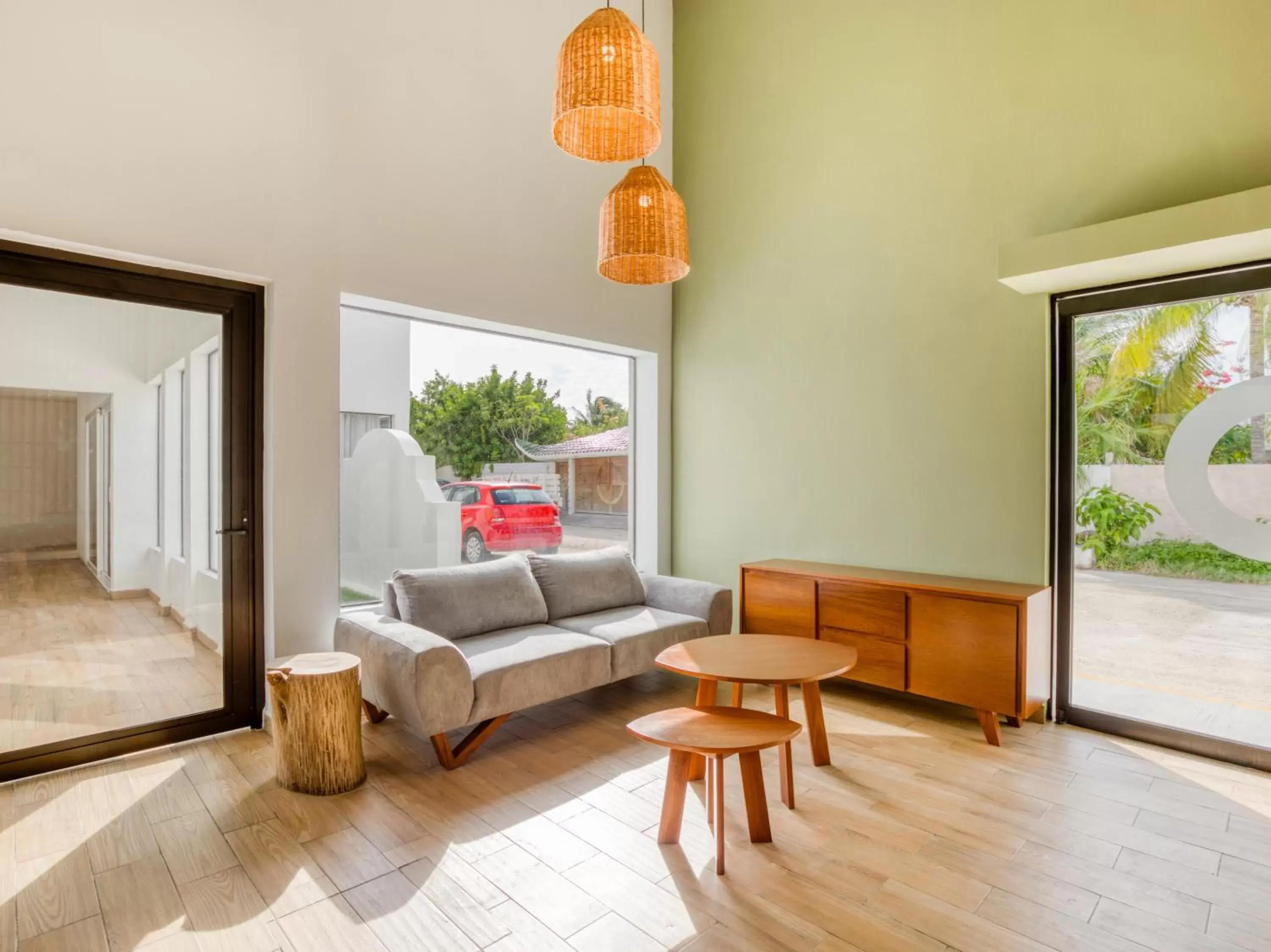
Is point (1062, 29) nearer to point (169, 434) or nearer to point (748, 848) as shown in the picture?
point (748, 848)

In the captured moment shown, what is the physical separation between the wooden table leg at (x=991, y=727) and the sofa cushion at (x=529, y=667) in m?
1.88

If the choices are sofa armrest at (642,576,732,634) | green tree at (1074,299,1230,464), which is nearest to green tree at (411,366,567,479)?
sofa armrest at (642,576,732,634)

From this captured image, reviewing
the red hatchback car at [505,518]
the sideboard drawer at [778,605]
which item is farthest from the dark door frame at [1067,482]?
the red hatchback car at [505,518]

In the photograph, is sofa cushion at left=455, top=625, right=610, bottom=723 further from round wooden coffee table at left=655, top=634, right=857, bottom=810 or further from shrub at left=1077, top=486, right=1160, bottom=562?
shrub at left=1077, top=486, right=1160, bottom=562

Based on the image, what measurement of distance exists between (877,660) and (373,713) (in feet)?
8.84

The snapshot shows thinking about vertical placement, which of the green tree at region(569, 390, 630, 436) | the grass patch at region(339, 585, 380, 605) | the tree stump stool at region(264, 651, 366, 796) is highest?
the green tree at region(569, 390, 630, 436)

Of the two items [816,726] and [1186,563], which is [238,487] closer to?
[816,726]

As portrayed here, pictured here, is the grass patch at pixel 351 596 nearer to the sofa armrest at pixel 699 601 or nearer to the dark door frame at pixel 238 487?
the dark door frame at pixel 238 487

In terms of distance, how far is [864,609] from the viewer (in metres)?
3.89

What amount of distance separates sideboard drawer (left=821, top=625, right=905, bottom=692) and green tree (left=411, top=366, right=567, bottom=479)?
8.04 feet

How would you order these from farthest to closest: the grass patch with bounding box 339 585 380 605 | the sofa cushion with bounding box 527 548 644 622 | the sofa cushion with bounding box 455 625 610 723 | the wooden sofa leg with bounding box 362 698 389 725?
the sofa cushion with bounding box 527 548 644 622, the grass patch with bounding box 339 585 380 605, the wooden sofa leg with bounding box 362 698 389 725, the sofa cushion with bounding box 455 625 610 723

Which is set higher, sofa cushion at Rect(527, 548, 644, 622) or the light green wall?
the light green wall

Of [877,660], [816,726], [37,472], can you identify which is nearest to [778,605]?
[877,660]

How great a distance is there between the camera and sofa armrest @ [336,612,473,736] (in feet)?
9.76
